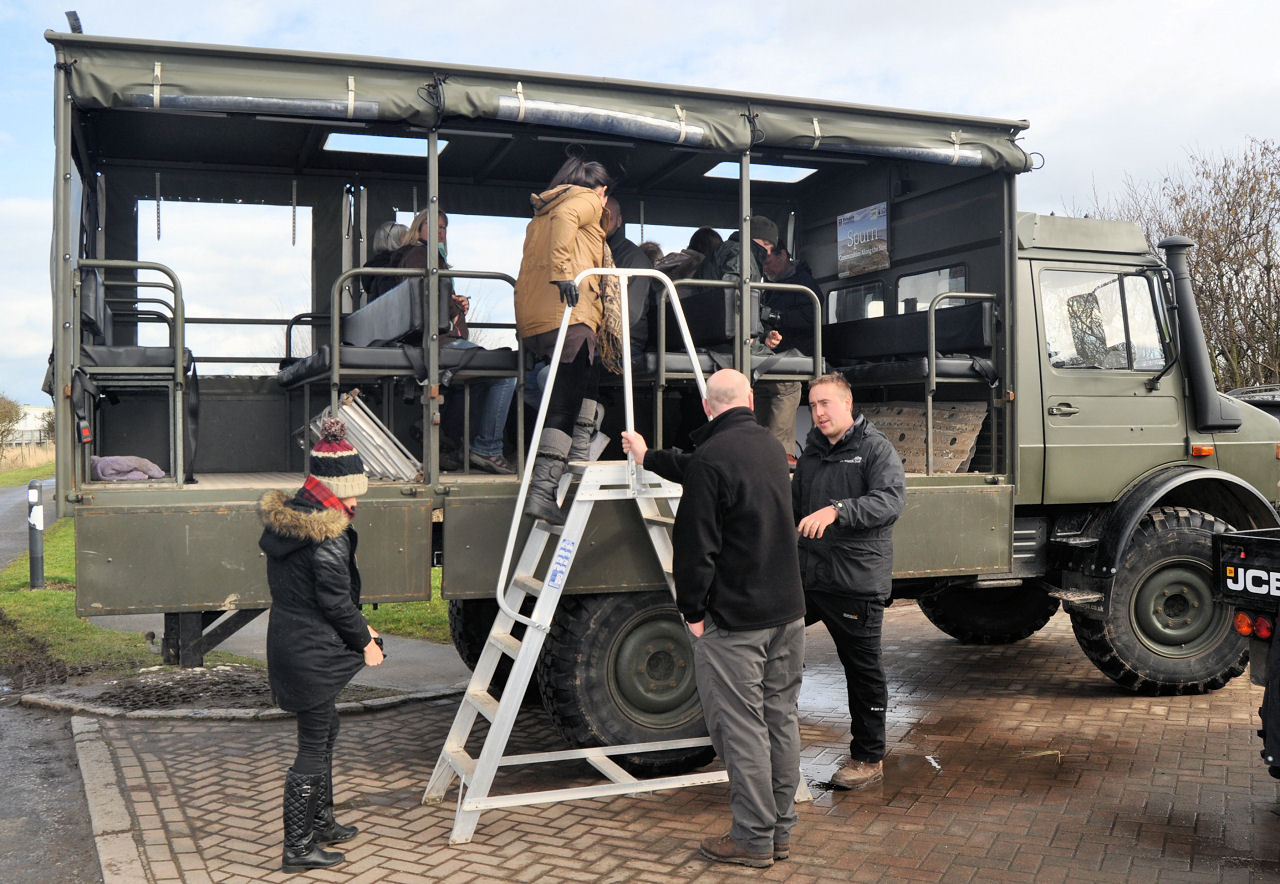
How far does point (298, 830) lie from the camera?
4.27 meters

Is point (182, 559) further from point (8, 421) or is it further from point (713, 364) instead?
point (8, 421)

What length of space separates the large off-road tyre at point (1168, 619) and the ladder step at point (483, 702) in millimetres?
3737

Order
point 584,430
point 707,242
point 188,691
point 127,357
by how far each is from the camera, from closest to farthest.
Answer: point 127,357 → point 584,430 → point 707,242 → point 188,691

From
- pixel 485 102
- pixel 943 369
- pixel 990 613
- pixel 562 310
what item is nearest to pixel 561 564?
pixel 562 310

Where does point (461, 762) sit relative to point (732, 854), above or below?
above

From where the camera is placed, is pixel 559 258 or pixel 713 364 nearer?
pixel 559 258

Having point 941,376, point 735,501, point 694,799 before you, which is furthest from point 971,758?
point 735,501

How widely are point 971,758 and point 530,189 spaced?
14.6 feet

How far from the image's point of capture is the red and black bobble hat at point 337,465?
425 cm

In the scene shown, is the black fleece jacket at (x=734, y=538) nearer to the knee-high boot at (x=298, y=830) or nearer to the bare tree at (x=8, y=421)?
the knee-high boot at (x=298, y=830)

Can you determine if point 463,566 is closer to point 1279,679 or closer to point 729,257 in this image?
point 729,257

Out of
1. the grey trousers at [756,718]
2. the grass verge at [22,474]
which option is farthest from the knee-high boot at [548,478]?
the grass verge at [22,474]

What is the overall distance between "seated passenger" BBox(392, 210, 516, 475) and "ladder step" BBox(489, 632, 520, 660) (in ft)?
3.09

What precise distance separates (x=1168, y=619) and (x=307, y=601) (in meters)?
5.17
